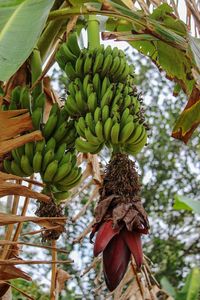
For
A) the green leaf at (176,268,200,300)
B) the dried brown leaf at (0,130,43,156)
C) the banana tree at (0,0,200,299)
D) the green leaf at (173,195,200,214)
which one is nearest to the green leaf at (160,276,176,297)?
the green leaf at (176,268,200,300)

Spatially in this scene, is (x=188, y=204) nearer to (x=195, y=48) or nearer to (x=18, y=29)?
(x=195, y=48)

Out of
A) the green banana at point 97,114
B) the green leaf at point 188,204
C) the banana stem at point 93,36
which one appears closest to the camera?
the green banana at point 97,114

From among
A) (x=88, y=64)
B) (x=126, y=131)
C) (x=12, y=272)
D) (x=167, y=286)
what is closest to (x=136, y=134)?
(x=126, y=131)

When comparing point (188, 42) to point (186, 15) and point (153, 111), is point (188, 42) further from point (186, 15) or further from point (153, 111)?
point (153, 111)

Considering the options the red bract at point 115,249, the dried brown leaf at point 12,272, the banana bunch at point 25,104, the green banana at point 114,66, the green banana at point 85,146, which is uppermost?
the green banana at point 114,66

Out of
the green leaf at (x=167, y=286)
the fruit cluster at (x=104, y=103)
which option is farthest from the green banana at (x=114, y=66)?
the green leaf at (x=167, y=286)

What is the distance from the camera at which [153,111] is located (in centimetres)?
452

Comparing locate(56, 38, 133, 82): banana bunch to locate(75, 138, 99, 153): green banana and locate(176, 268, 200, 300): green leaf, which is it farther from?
locate(176, 268, 200, 300): green leaf

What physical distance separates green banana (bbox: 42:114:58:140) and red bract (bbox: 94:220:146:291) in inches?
7.9

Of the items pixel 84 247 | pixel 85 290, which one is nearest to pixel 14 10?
pixel 85 290

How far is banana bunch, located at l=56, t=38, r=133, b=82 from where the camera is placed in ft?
2.90

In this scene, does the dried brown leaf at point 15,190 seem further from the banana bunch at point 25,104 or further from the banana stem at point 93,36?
the banana stem at point 93,36

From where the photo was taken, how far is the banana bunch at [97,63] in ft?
2.90

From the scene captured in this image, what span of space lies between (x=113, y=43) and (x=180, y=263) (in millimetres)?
3342
